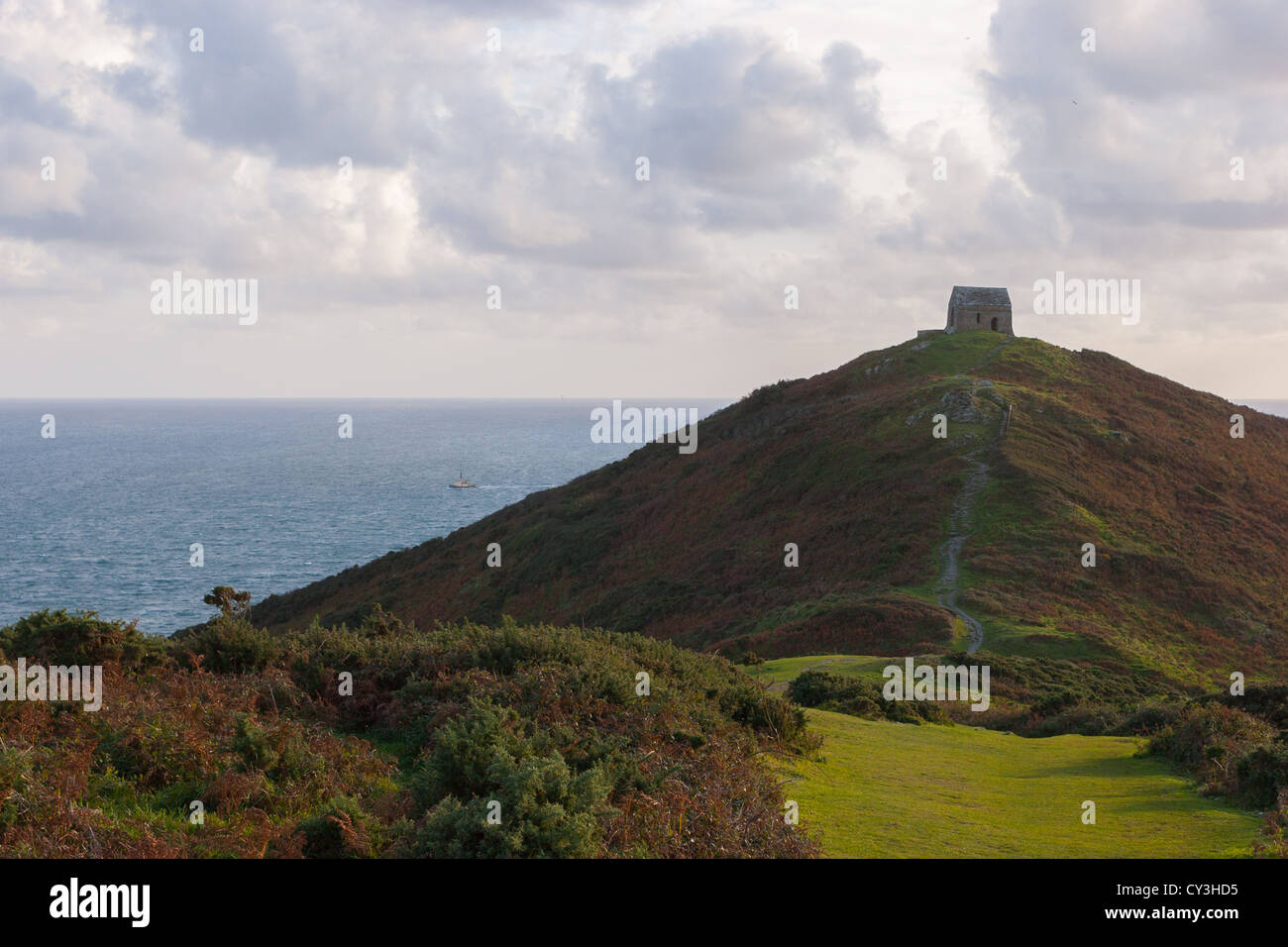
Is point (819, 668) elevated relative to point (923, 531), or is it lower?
lower

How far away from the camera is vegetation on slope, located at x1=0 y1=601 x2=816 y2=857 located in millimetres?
8039

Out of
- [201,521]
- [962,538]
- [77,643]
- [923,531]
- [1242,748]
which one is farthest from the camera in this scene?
[201,521]

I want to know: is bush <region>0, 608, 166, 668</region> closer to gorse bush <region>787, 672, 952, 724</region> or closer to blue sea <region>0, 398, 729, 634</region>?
gorse bush <region>787, 672, 952, 724</region>

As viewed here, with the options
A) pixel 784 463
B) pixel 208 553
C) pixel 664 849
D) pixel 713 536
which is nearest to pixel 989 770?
pixel 664 849

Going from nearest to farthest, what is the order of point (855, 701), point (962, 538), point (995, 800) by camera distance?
point (995, 800) → point (855, 701) → point (962, 538)

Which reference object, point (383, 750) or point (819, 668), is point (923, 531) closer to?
point (819, 668)

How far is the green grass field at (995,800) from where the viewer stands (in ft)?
33.8

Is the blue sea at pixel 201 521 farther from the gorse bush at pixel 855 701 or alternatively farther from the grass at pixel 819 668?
the gorse bush at pixel 855 701

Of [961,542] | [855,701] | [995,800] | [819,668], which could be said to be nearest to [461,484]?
[961,542]

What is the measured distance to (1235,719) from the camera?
1559cm

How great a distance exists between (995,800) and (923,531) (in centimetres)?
3053

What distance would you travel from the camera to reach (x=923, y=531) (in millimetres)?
42438
